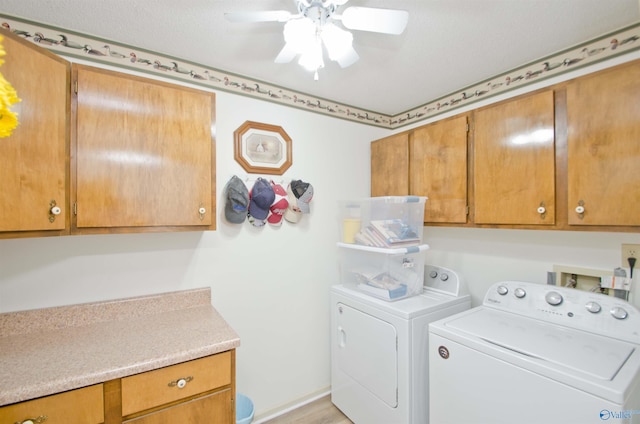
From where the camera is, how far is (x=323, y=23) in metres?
1.26

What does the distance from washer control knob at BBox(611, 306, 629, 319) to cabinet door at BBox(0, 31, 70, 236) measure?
2.54 metres

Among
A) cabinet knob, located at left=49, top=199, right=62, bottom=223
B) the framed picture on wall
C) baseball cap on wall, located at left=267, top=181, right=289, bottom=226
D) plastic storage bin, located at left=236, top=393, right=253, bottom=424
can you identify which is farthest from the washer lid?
cabinet knob, located at left=49, top=199, right=62, bottom=223

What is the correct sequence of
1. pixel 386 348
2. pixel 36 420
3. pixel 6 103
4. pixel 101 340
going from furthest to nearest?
pixel 386 348 → pixel 101 340 → pixel 36 420 → pixel 6 103

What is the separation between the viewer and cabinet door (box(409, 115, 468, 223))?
1877mm

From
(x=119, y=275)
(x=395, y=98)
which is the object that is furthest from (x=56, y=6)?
(x=395, y=98)

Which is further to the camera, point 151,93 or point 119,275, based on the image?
point 119,275

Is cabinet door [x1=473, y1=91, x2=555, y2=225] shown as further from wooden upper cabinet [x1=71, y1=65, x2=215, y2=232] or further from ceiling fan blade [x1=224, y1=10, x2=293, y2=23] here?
wooden upper cabinet [x1=71, y1=65, x2=215, y2=232]

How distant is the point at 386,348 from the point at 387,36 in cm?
181

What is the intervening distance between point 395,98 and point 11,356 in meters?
2.71

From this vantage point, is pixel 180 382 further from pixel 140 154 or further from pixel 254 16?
pixel 254 16

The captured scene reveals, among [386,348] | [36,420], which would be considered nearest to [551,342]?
[386,348]

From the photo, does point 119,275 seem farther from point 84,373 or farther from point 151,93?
point 151,93

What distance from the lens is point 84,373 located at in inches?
41.4

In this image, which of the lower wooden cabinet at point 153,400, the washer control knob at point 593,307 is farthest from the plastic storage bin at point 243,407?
the washer control knob at point 593,307
